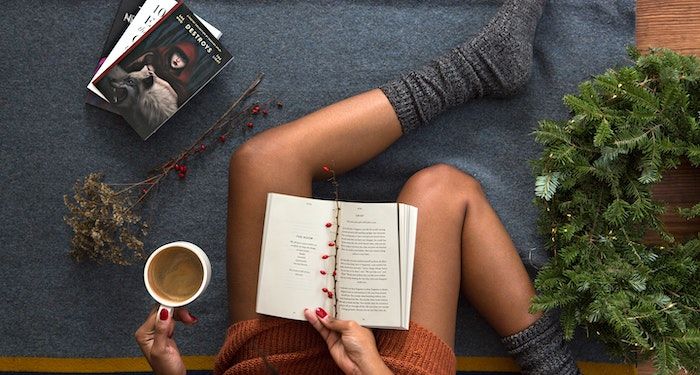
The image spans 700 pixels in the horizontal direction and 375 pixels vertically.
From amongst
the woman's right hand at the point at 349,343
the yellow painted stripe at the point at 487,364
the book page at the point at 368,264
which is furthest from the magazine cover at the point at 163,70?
the yellow painted stripe at the point at 487,364

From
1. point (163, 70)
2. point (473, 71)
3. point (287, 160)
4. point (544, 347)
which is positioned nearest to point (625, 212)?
point (544, 347)

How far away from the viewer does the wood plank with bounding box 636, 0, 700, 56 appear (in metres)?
1.39

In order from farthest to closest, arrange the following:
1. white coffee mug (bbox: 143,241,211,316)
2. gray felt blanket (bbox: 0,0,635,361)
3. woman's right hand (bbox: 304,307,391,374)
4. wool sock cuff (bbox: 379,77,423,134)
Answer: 1. gray felt blanket (bbox: 0,0,635,361)
2. wool sock cuff (bbox: 379,77,423,134)
3. white coffee mug (bbox: 143,241,211,316)
4. woman's right hand (bbox: 304,307,391,374)

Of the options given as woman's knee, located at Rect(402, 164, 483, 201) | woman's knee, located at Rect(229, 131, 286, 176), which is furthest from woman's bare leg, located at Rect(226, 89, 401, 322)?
woman's knee, located at Rect(402, 164, 483, 201)

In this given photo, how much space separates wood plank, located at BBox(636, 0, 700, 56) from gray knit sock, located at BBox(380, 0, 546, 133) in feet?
0.82

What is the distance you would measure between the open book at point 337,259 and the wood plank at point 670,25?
687 mm

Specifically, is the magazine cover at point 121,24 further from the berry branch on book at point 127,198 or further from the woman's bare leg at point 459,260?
the woman's bare leg at point 459,260

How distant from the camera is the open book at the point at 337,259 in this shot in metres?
1.20

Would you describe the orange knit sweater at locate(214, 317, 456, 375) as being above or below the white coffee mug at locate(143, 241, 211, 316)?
below

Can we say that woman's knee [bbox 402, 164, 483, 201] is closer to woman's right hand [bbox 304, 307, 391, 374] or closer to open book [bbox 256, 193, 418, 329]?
open book [bbox 256, 193, 418, 329]

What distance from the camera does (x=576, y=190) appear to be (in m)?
1.22

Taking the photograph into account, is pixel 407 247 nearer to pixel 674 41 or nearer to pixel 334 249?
pixel 334 249

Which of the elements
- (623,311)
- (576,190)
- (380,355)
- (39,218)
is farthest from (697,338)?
(39,218)

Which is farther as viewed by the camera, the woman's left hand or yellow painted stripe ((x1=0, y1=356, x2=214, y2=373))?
yellow painted stripe ((x1=0, y1=356, x2=214, y2=373))
